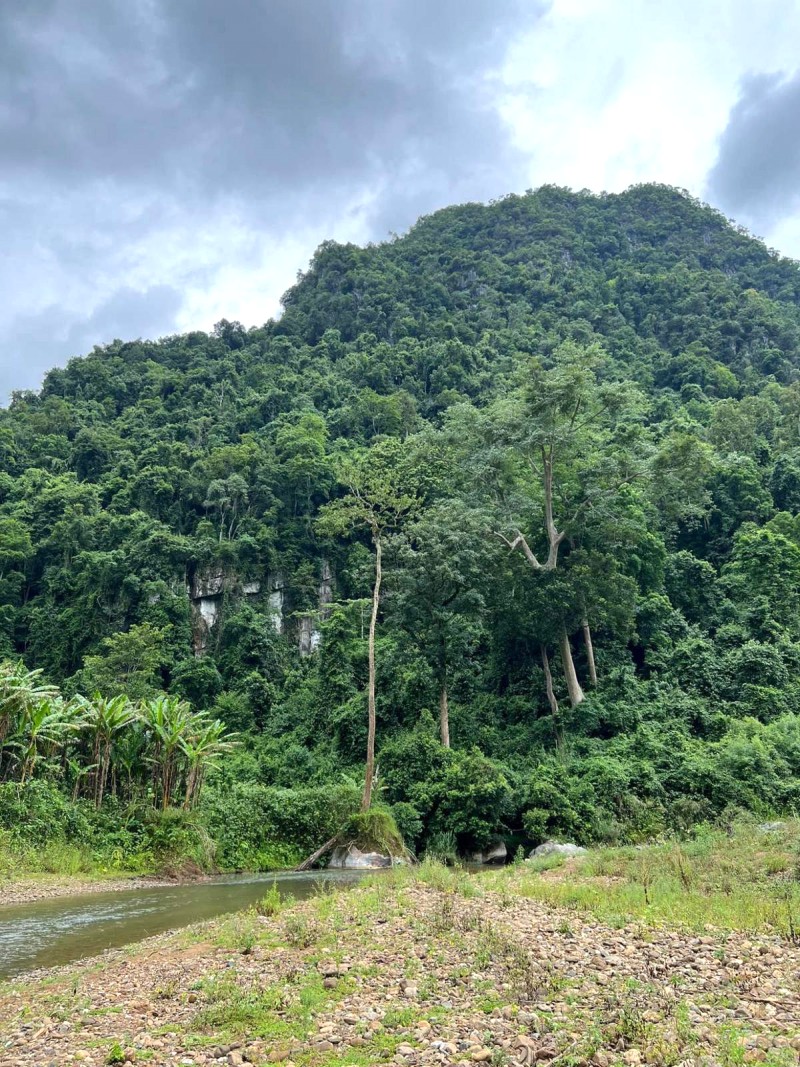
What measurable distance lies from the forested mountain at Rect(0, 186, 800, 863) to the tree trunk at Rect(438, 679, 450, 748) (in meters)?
0.28

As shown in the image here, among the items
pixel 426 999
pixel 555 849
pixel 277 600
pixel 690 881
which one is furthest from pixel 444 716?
pixel 277 600

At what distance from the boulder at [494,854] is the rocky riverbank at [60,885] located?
33.8ft

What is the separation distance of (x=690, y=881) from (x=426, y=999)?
752cm

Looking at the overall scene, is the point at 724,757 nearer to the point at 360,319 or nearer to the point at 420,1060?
the point at 420,1060

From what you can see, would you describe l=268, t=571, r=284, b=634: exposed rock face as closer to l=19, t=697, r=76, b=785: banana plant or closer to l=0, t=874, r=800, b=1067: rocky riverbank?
l=19, t=697, r=76, b=785: banana plant

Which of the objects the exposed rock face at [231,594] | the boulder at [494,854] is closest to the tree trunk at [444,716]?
→ the boulder at [494,854]

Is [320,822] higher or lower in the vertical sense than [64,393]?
lower

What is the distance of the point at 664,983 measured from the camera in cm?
666

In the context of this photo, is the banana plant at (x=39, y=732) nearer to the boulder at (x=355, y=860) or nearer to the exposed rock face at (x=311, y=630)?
the boulder at (x=355, y=860)

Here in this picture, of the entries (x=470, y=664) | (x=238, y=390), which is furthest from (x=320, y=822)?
(x=238, y=390)

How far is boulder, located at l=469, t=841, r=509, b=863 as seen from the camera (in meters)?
24.6

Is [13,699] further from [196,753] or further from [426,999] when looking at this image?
[426,999]

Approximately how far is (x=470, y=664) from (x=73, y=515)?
121 ft

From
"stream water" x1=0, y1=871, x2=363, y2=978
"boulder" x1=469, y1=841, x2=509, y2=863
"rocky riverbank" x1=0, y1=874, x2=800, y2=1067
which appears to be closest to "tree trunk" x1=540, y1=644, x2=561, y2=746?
"boulder" x1=469, y1=841, x2=509, y2=863
